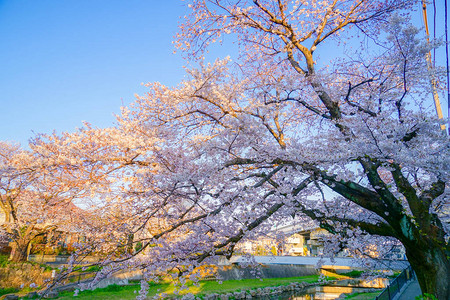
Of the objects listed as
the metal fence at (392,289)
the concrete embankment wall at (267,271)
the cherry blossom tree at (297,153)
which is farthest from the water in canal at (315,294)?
the cherry blossom tree at (297,153)

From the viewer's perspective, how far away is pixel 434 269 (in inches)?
215

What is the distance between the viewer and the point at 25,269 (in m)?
15.1

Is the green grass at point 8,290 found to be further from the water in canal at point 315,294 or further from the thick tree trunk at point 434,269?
the thick tree trunk at point 434,269

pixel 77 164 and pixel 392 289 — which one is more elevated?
pixel 77 164

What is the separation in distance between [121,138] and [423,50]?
6.30 meters

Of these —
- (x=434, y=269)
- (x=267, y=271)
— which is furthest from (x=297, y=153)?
(x=267, y=271)

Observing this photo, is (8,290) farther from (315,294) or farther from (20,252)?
(315,294)

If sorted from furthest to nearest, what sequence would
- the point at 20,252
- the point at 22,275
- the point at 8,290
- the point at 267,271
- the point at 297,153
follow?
the point at 267,271 < the point at 20,252 < the point at 22,275 < the point at 8,290 < the point at 297,153

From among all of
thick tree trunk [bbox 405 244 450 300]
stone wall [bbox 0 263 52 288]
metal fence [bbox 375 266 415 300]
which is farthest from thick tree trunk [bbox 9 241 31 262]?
thick tree trunk [bbox 405 244 450 300]

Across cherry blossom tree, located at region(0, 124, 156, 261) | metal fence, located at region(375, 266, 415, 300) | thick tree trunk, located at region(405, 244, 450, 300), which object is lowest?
metal fence, located at region(375, 266, 415, 300)

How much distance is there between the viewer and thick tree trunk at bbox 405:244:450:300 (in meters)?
5.33

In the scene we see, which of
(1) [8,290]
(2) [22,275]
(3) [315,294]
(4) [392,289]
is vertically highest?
(2) [22,275]

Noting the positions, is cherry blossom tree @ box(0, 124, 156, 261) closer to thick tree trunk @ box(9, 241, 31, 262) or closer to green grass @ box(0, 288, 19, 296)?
green grass @ box(0, 288, 19, 296)

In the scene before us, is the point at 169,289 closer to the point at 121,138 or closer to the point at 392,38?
the point at 121,138
